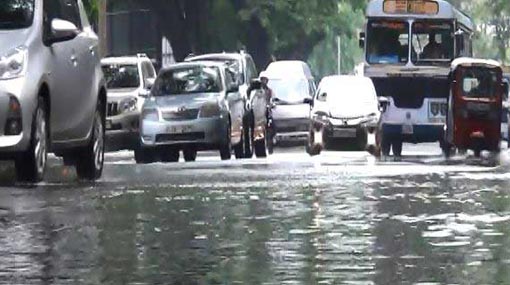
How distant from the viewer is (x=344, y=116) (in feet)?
112

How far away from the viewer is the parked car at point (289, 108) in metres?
41.9

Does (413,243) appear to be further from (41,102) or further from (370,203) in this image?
(41,102)

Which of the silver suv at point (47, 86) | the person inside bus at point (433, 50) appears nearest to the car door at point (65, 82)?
the silver suv at point (47, 86)

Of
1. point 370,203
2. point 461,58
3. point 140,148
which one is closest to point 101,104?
point 370,203

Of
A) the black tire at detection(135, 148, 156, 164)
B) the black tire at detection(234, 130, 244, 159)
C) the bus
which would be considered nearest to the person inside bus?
the bus

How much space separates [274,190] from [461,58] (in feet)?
76.9

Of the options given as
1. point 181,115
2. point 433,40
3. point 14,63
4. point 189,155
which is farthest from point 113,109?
point 14,63

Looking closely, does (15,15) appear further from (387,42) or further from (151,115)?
(387,42)

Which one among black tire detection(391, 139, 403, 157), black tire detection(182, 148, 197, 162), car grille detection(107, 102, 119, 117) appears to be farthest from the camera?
black tire detection(391, 139, 403, 157)

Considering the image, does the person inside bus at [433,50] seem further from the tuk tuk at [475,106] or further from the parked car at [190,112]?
the parked car at [190,112]

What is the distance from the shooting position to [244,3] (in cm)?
5553

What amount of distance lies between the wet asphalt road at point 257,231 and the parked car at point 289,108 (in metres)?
24.4

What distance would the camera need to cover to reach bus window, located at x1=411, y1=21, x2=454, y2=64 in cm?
3853

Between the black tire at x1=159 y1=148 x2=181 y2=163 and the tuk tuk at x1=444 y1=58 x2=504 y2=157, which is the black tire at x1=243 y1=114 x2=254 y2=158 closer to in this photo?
the black tire at x1=159 y1=148 x2=181 y2=163
